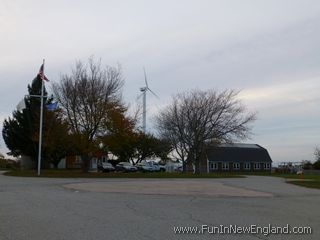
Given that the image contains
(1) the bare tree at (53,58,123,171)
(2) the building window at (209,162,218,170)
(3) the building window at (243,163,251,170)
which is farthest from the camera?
(3) the building window at (243,163,251,170)

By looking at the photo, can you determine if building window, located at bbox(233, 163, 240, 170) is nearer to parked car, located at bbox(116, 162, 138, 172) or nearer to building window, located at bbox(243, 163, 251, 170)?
building window, located at bbox(243, 163, 251, 170)

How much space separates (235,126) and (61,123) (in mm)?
23977

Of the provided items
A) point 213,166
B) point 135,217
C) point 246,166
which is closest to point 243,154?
point 246,166

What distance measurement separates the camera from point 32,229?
38.0ft

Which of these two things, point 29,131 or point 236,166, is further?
point 236,166

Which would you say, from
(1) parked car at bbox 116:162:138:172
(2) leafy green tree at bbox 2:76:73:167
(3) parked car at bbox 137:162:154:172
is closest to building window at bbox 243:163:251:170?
(3) parked car at bbox 137:162:154:172

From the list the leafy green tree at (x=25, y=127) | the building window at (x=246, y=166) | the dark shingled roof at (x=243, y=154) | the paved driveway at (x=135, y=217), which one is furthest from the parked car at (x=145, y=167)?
the paved driveway at (x=135, y=217)

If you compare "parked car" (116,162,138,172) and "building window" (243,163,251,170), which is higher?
"building window" (243,163,251,170)

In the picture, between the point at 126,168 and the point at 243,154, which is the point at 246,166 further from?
the point at 126,168

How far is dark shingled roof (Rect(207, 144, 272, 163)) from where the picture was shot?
341 feet

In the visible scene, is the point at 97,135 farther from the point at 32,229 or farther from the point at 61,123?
the point at 32,229

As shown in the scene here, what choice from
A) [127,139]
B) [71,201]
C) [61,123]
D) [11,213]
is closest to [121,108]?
[127,139]

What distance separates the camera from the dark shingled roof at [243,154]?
341ft

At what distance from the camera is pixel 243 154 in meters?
108
